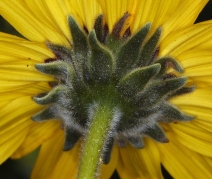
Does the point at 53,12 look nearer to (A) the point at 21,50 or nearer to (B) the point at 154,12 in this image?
(A) the point at 21,50

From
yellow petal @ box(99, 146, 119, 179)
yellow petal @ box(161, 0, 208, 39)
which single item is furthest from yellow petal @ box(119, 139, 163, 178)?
yellow petal @ box(161, 0, 208, 39)

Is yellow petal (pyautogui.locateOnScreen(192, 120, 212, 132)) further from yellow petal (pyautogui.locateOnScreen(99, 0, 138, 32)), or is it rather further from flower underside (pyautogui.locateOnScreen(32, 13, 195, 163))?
yellow petal (pyautogui.locateOnScreen(99, 0, 138, 32))

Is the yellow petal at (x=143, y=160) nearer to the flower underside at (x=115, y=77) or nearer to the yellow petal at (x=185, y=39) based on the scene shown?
the flower underside at (x=115, y=77)

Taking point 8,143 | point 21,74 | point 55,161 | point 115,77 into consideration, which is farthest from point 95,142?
point 55,161

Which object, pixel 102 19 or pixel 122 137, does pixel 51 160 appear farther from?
pixel 102 19

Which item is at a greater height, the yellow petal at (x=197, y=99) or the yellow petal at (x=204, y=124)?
the yellow petal at (x=197, y=99)

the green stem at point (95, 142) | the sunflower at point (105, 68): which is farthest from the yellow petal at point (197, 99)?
the green stem at point (95, 142)

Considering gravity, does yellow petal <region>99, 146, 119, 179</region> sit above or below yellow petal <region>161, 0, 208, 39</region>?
below
